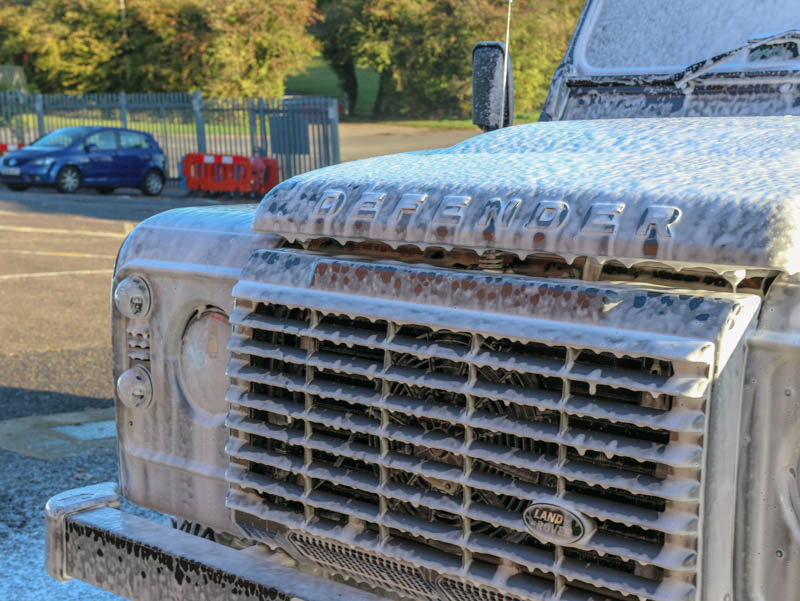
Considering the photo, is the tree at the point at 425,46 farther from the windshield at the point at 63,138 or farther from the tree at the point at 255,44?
the windshield at the point at 63,138

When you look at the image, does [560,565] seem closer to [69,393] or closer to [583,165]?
[583,165]

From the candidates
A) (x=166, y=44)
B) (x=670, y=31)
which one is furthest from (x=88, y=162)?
(x=166, y=44)

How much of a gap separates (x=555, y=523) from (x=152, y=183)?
23.7 metres

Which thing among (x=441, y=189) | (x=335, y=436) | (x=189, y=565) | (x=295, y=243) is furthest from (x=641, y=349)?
(x=189, y=565)

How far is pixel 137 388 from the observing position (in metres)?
3.11

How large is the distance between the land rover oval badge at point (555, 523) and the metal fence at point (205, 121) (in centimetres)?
2208

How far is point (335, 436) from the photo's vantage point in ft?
8.61

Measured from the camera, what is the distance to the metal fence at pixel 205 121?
24.8 meters

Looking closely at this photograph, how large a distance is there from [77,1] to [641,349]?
5082cm

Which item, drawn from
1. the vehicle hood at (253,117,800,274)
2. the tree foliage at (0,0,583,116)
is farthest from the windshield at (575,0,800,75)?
the tree foliage at (0,0,583,116)

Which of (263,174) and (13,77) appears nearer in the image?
(263,174)

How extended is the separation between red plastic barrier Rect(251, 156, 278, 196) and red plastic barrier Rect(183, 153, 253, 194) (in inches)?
5.2

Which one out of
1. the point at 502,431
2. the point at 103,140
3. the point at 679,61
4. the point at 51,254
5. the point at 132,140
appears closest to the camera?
the point at 502,431

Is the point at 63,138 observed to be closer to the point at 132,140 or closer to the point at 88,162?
the point at 88,162
